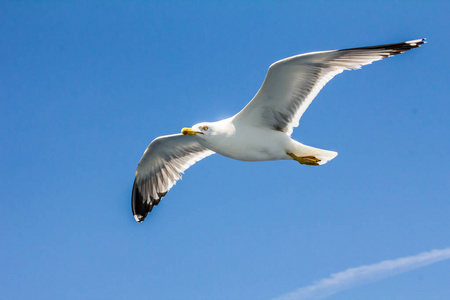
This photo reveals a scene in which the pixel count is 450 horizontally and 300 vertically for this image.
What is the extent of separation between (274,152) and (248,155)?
0.39 m

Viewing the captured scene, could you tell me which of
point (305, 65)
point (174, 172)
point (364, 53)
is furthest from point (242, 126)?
point (174, 172)

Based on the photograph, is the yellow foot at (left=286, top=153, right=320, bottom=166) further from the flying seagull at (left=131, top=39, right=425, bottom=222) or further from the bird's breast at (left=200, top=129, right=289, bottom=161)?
the bird's breast at (left=200, top=129, right=289, bottom=161)

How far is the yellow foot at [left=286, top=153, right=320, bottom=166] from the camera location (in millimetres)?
7654

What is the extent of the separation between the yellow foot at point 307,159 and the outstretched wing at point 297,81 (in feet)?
1.25

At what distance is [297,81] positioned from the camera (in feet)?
24.0

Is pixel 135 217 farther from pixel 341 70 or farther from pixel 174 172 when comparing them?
pixel 341 70

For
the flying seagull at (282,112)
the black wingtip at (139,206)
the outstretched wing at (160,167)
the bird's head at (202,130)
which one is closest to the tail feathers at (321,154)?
the flying seagull at (282,112)

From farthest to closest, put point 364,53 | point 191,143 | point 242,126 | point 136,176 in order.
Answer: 1. point 136,176
2. point 191,143
3. point 242,126
4. point 364,53

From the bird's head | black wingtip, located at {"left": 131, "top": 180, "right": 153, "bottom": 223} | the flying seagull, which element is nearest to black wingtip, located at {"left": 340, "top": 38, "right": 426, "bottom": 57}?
the flying seagull

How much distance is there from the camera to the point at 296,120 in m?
7.70

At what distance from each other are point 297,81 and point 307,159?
1.21m

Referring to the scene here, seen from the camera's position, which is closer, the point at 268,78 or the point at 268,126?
the point at 268,78

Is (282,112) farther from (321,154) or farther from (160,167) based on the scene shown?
(160,167)

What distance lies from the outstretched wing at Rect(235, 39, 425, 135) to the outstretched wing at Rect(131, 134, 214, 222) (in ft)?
6.74
